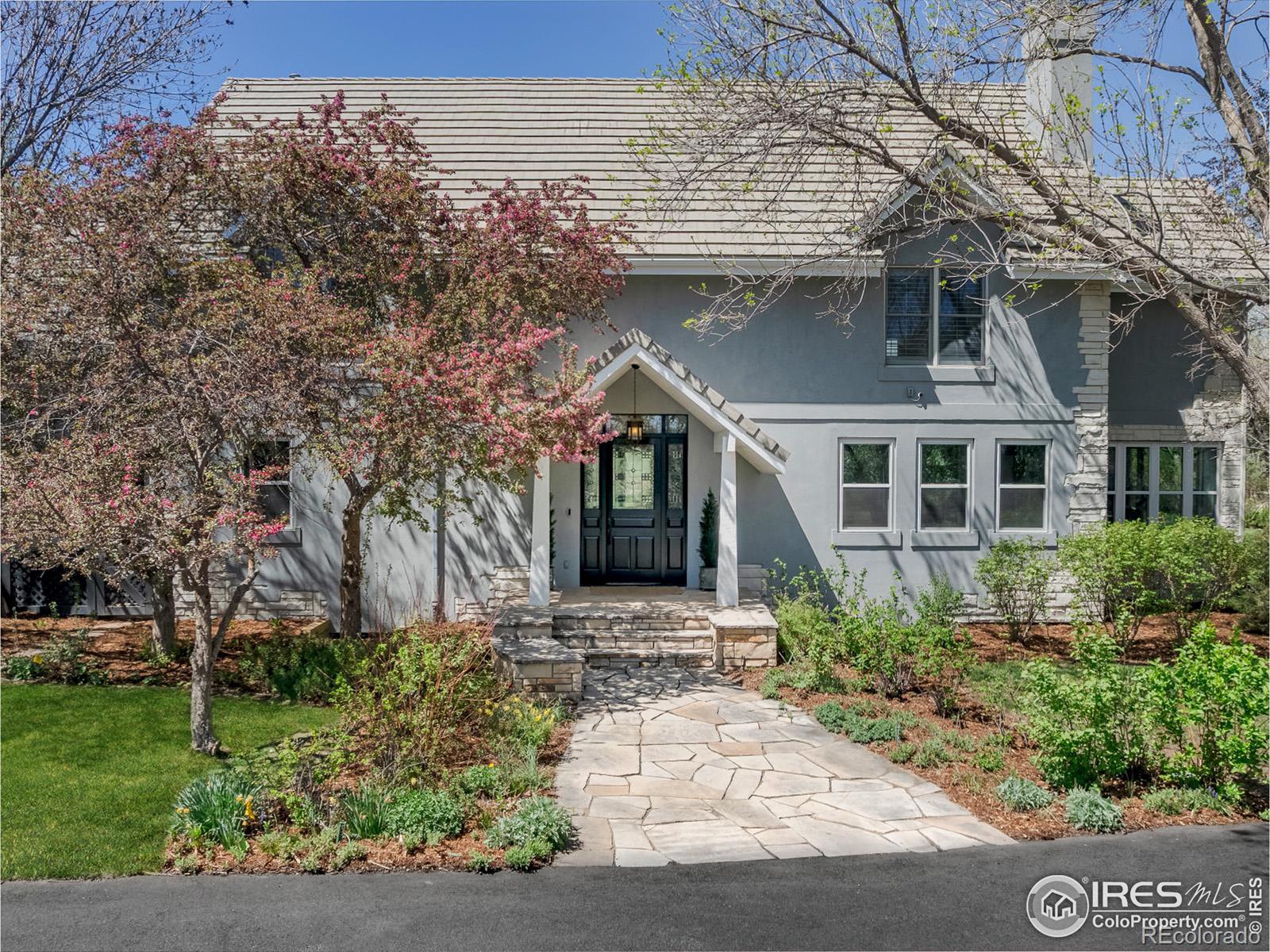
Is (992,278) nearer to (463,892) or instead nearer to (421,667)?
(421,667)

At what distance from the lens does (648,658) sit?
10.5 metres

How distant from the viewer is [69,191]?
744 cm

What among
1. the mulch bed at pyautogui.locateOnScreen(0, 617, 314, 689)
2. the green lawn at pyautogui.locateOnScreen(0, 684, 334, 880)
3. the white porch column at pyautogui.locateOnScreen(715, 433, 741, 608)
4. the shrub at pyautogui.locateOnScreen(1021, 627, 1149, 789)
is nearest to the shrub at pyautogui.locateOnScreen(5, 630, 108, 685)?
the mulch bed at pyautogui.locateOnScreen(0, 617, 314, 689)

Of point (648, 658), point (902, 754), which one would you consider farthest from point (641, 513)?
point (902, 754)

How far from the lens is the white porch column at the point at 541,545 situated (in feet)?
35.2

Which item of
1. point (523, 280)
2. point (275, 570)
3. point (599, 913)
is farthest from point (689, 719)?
point (275, 570)

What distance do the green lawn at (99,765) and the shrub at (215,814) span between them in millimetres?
220

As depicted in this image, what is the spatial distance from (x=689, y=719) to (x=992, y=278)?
28.4 ft

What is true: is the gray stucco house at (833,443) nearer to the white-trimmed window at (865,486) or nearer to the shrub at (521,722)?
the white-trimmed window at (865,486)

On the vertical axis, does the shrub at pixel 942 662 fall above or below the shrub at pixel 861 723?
above

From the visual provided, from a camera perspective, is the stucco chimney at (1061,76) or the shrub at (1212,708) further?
the stucco chimney at (1061,76)

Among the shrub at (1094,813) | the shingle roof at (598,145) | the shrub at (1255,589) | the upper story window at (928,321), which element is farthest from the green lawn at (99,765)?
the shrub at (1255,589)

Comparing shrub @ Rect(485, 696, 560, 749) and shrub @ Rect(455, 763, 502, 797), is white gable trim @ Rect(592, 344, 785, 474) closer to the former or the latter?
shrub @ Rect(485, 696, 560, 749)

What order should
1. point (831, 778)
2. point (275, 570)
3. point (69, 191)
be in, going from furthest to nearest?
point (275, 570), point (69, 191), point (831, 778)
